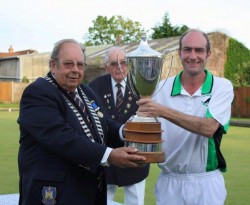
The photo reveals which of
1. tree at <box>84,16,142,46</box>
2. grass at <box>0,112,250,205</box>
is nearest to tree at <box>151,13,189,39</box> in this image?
tree at <box>84,16,142,46</box>

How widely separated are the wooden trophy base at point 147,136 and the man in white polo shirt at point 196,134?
0.23 meters

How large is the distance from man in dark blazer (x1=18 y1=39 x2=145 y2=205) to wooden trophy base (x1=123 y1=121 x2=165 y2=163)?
14 cm

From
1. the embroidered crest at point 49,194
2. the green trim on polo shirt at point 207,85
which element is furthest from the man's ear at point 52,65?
the green trim on polo shirt at point 207,85

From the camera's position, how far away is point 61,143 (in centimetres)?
271

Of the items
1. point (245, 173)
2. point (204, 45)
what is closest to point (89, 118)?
point (204, 45)

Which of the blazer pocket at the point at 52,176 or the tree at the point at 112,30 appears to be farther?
the tree at the point at 112,30

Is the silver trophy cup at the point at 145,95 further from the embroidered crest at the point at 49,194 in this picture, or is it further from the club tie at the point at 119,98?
the club tie at the point at 119,98

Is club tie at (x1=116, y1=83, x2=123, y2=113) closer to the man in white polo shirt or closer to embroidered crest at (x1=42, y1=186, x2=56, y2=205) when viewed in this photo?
the man in white polo shirt

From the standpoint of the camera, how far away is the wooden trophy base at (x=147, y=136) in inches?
117

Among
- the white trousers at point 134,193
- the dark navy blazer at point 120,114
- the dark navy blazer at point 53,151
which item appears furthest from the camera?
the white trousers at point 134,193

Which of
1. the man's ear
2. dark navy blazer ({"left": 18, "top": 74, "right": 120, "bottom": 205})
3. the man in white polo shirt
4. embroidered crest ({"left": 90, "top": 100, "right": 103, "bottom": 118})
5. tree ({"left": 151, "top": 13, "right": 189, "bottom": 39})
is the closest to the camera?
dark navy blazer ({"left": 18, "top": 74, "right": 120, "bottom": 205})

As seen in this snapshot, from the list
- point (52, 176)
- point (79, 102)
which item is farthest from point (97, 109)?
point (52, 176)

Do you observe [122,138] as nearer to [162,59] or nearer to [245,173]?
[162,59]

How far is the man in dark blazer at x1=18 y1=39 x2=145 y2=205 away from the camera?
9.01ft
